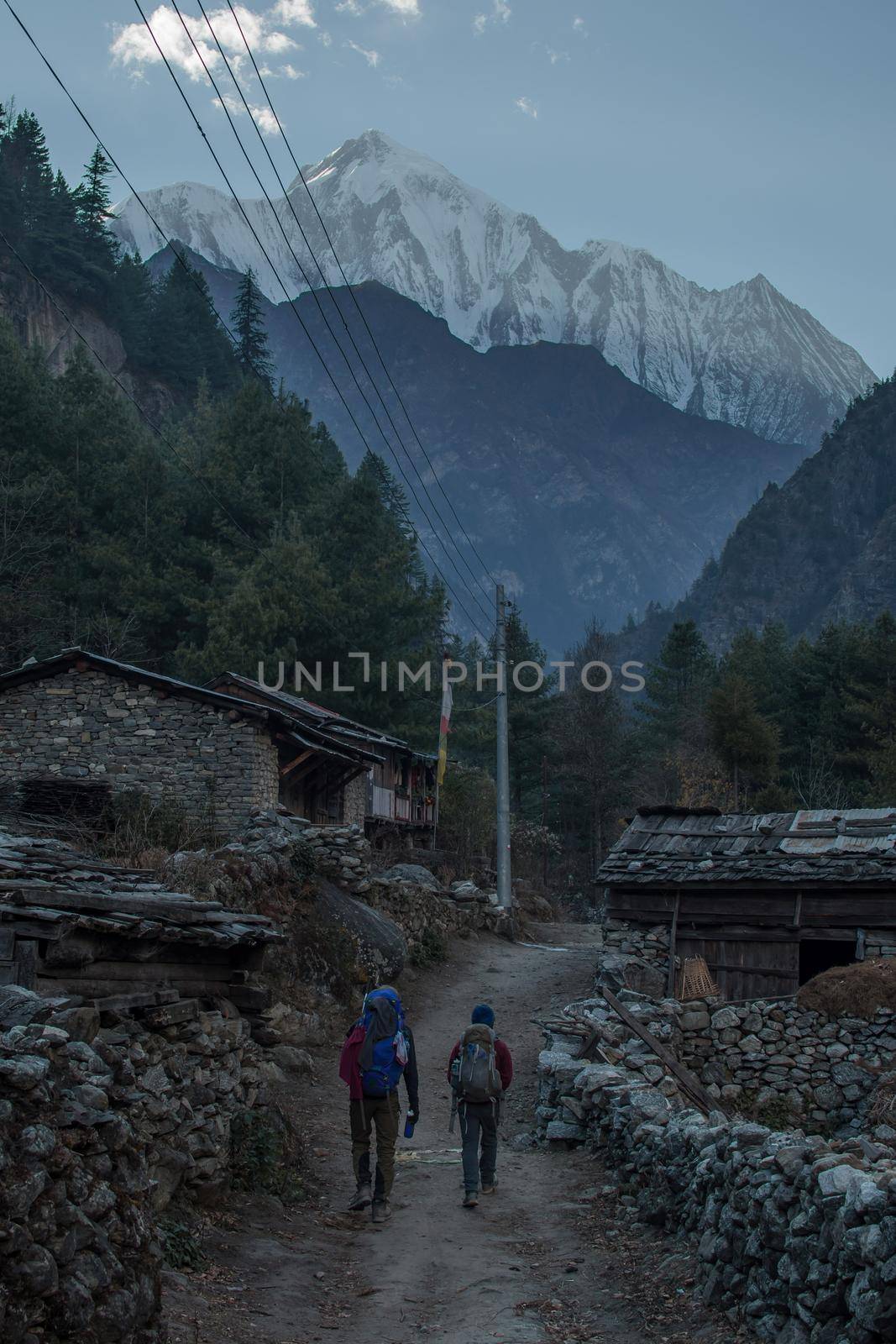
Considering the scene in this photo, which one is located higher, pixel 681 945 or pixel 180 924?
pixel 180 924

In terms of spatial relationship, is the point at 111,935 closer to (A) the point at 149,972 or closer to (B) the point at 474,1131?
(A) the point at 149,972

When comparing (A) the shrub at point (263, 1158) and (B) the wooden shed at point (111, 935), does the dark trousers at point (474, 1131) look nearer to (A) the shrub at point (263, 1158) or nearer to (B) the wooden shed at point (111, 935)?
(A) the shrub at point (263, 1158)

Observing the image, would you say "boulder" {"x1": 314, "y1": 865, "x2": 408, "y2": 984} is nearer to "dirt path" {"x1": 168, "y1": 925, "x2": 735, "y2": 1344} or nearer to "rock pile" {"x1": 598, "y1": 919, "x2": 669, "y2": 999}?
"rock pile" {"x1": 598, "y1": 919, "x2": 669, "y2": 999}

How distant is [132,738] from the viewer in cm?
2309

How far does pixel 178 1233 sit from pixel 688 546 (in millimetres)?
192271

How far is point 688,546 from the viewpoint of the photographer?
192625 mm

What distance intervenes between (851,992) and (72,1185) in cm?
1282

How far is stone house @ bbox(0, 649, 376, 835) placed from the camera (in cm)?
2266

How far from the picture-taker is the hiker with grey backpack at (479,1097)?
378 inches

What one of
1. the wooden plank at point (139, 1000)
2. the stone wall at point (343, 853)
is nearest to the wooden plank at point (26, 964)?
the wooden plank at point (139, 1000)

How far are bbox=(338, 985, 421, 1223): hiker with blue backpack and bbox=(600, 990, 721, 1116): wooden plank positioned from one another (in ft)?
16.6

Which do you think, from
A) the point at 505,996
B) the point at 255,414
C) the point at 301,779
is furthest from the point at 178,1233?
the point at 255,414

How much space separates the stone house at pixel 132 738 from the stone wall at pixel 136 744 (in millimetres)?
18

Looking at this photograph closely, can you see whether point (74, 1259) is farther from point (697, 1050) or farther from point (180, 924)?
point (697, 1050)
